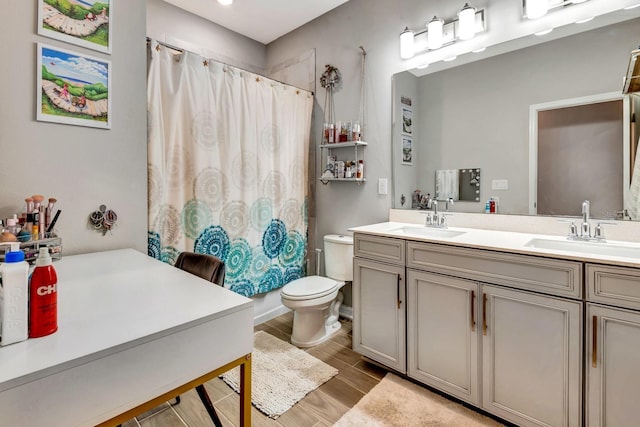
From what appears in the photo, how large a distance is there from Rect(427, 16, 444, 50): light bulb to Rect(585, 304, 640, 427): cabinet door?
177 centimetres

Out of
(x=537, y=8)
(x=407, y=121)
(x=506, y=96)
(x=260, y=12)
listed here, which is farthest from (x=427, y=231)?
(x=260, y=12)

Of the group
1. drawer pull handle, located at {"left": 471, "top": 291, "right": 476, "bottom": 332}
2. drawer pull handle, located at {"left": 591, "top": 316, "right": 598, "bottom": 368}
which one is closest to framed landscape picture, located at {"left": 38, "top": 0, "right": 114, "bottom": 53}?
drawer pull handle, located at {"left": 471, "top": 291, "right": 476, "bottom": 332}

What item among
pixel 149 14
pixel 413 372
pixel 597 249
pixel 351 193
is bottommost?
pixel 413 372

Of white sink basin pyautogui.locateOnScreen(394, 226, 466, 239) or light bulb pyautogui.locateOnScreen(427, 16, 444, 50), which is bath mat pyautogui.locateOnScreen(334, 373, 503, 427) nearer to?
white sink basin pyautogui.locateOnScreen(394, 226, 466, 239)

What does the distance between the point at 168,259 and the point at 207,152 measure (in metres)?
0.79

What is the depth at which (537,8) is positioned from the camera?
1.68 meters

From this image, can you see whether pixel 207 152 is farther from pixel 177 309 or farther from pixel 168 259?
pixel 177 309

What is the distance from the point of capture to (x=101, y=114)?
1572 millimetres

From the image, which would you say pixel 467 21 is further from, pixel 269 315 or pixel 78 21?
pixel 269 315

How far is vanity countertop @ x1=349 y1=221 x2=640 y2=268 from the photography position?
1237 mm

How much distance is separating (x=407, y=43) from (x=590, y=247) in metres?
1.73

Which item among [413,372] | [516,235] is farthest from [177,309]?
[516,235]

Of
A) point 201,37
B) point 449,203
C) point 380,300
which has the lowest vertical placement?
point 380,300

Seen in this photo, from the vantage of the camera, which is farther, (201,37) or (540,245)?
(201,37)
